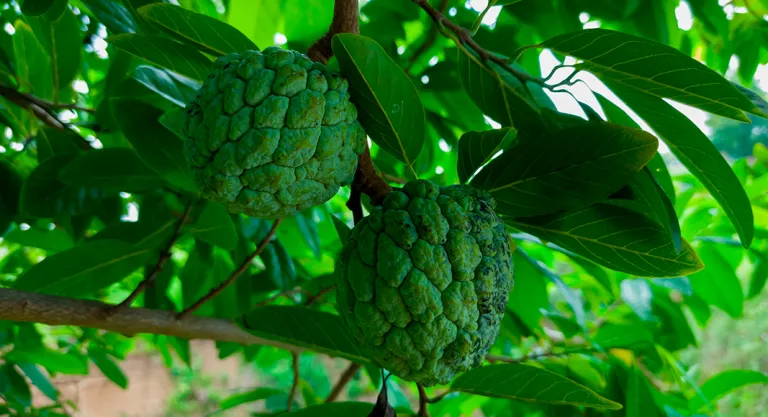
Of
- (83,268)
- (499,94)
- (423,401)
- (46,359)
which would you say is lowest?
(423,401)

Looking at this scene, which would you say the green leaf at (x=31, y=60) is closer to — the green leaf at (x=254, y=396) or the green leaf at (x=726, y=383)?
the green leaf at (x=254, y=396)

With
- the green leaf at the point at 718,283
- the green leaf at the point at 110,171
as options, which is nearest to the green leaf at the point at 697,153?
the green leaf at the point at 110,171

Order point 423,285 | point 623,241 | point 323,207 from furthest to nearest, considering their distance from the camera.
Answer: point 323,207 < point 623,241 < point 423,285

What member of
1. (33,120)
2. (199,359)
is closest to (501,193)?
(33,120)

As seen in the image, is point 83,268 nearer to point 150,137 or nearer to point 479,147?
point 150,137


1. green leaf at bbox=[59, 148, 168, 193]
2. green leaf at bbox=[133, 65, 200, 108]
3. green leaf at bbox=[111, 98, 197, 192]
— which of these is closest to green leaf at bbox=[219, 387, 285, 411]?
green leaf at bbox=[59, 148, 168, 193]

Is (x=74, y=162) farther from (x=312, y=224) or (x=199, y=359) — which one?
(x=199, y=359)

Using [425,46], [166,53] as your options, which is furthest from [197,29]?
[425,46]
